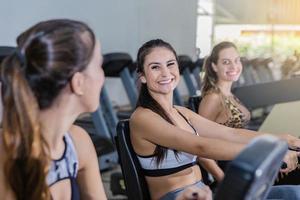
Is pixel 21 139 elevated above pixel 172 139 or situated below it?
above

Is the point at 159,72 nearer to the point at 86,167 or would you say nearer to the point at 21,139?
the point at 86,167

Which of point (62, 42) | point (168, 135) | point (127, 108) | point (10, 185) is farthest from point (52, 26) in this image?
point (127, 108)

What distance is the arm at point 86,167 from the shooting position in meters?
1.32

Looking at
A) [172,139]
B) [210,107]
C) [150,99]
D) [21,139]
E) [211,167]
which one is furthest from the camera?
[210,107]

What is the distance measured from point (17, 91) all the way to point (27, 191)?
0.22 m

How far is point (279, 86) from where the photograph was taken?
476 cm

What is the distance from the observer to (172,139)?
5.69ft

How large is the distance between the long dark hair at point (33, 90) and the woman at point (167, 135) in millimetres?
699

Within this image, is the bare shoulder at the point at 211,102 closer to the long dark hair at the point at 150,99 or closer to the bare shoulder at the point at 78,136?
the long dark hair at the point at 150,99

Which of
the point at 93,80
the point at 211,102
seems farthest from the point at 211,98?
the point at 93,80

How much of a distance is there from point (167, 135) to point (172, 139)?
0.03m

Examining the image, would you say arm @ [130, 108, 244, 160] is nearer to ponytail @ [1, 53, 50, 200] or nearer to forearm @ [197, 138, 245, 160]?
forearm @ [197, 138, 245, 160]

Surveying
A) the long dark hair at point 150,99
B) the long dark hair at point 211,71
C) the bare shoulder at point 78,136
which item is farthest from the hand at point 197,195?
the long dark hair at point 211,71

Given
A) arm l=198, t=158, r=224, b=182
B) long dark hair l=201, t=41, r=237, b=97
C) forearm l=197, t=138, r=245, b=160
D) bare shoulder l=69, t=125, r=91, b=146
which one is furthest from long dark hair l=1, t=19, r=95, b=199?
long dark hair l=201, t=41, r=237, b=97
